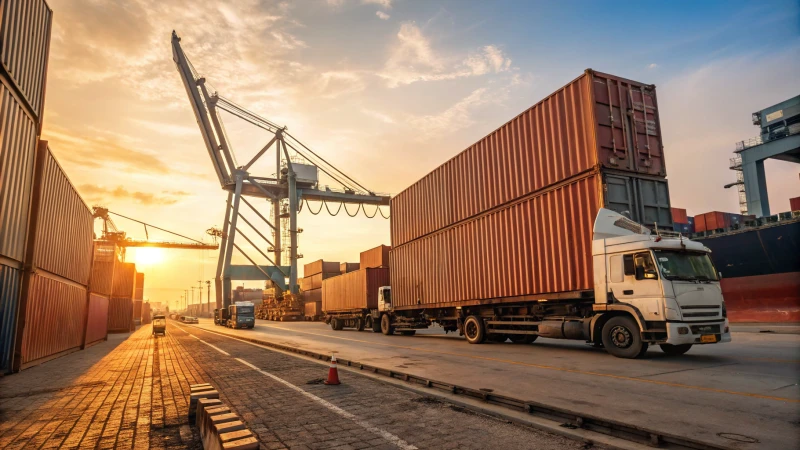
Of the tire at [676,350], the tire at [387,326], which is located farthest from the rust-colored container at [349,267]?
the tire at [676,350]

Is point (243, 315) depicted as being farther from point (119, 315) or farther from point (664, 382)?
point (664, 382)

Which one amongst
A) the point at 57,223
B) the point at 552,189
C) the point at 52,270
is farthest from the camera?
the point at 57,223

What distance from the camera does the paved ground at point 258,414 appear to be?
493 centimetres

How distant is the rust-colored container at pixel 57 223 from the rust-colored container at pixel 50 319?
52cm

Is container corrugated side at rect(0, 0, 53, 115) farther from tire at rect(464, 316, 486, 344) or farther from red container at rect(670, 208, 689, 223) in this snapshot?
red container at rect(670, 208, 689, 223)

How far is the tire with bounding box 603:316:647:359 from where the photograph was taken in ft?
33.3

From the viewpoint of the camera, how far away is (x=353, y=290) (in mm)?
27609

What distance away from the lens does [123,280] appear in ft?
118

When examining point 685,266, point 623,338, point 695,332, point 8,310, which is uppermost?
point 685,266

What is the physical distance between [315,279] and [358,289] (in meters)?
34.3

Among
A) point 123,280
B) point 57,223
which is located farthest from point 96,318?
point 123,280

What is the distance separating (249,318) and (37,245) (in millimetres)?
27224

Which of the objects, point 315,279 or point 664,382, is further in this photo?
point 315,279

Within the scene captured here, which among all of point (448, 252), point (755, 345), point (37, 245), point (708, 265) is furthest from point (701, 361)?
point (37, 245)
